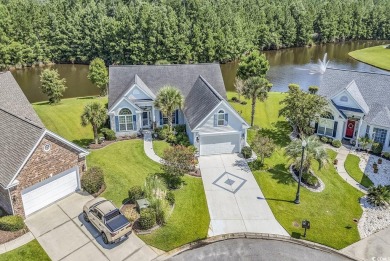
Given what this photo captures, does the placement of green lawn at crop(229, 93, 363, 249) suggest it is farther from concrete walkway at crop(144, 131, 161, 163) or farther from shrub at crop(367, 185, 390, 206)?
concrete walkway at crop(144, 131, 161, 163)

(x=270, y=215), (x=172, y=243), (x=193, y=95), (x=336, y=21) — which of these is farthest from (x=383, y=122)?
(x=336, y=21)

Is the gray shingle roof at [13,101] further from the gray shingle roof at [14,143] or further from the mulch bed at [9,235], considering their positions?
the mulch bed at [9,235]

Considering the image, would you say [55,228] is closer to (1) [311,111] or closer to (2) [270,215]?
(2) [270,215]

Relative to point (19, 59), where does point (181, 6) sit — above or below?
above

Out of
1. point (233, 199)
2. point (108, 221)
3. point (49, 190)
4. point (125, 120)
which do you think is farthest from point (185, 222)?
point (125, 120)

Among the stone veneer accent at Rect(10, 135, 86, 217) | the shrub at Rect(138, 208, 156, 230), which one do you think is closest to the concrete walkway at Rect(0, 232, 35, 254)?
the stone veneer accent at Rect(10, 135, 86, 217)

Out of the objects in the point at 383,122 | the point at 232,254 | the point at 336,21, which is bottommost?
the point at 232,254

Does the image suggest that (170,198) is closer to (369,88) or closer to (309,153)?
(309,153)
